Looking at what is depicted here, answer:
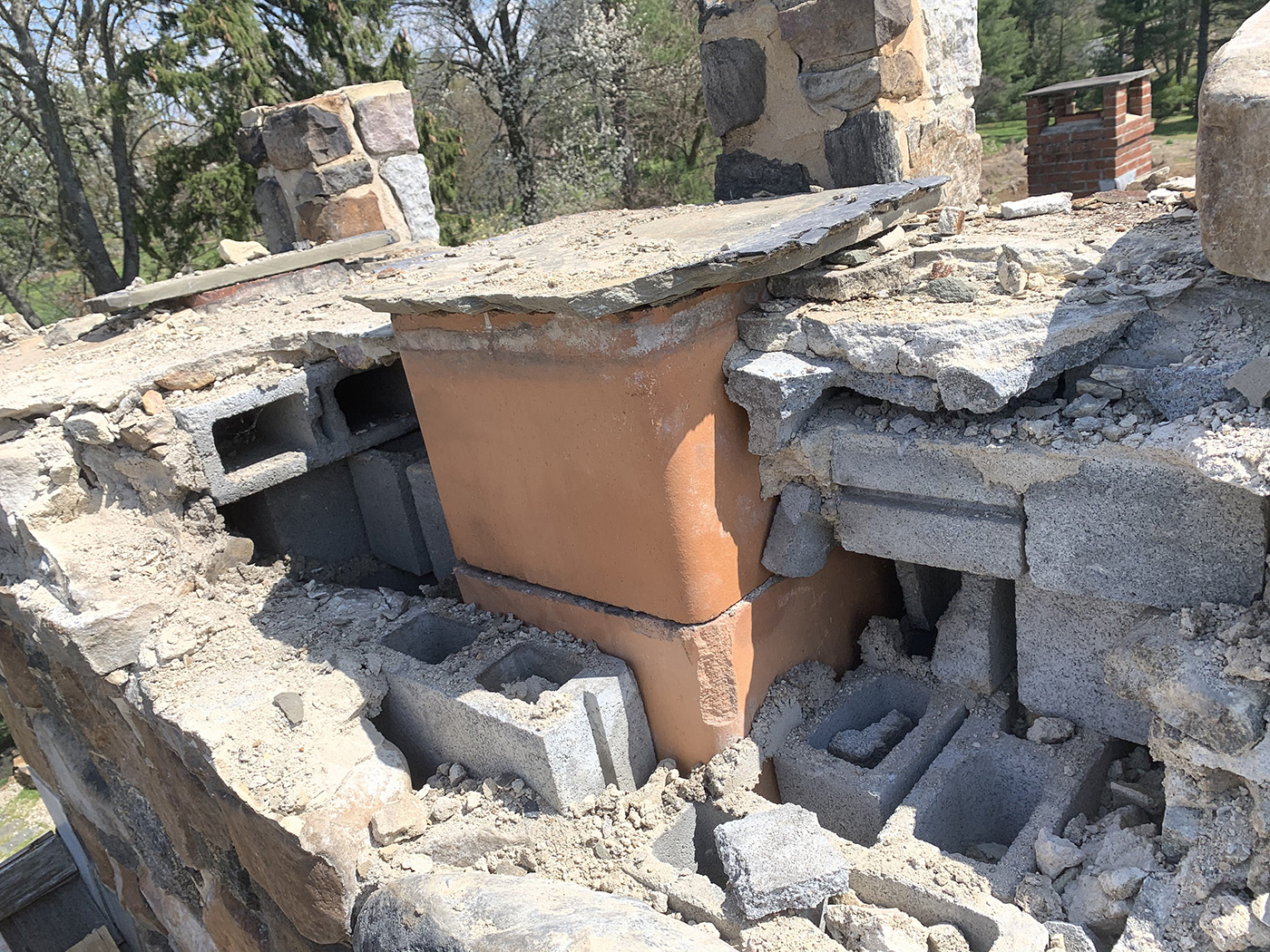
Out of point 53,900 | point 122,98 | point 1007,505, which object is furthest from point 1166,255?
point 122,98

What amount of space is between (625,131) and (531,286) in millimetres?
11234

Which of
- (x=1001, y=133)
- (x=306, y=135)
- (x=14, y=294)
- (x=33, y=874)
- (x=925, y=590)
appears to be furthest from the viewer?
(x=1001, y=133)

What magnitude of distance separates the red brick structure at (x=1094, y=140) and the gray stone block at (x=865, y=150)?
8.44ft

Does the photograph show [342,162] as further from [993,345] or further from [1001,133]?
[1001,133]

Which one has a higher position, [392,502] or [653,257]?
[653,257]

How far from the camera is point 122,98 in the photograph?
998cm

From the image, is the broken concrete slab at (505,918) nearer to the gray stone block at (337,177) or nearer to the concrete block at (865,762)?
the concrete block at (865,762)

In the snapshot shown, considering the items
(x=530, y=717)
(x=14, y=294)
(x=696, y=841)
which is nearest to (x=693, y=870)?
(x=696, y=841)

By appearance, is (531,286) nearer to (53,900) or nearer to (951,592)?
(951,592)

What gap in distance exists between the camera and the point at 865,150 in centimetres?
348

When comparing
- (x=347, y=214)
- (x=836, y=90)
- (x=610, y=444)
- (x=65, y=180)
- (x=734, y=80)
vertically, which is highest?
(x=65, y=180)

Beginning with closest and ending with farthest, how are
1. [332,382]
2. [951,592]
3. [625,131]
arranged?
[951,592] → [332,382] → [625,131]

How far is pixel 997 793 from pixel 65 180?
11788mm

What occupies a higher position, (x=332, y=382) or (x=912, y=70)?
(x=912, y=70)
